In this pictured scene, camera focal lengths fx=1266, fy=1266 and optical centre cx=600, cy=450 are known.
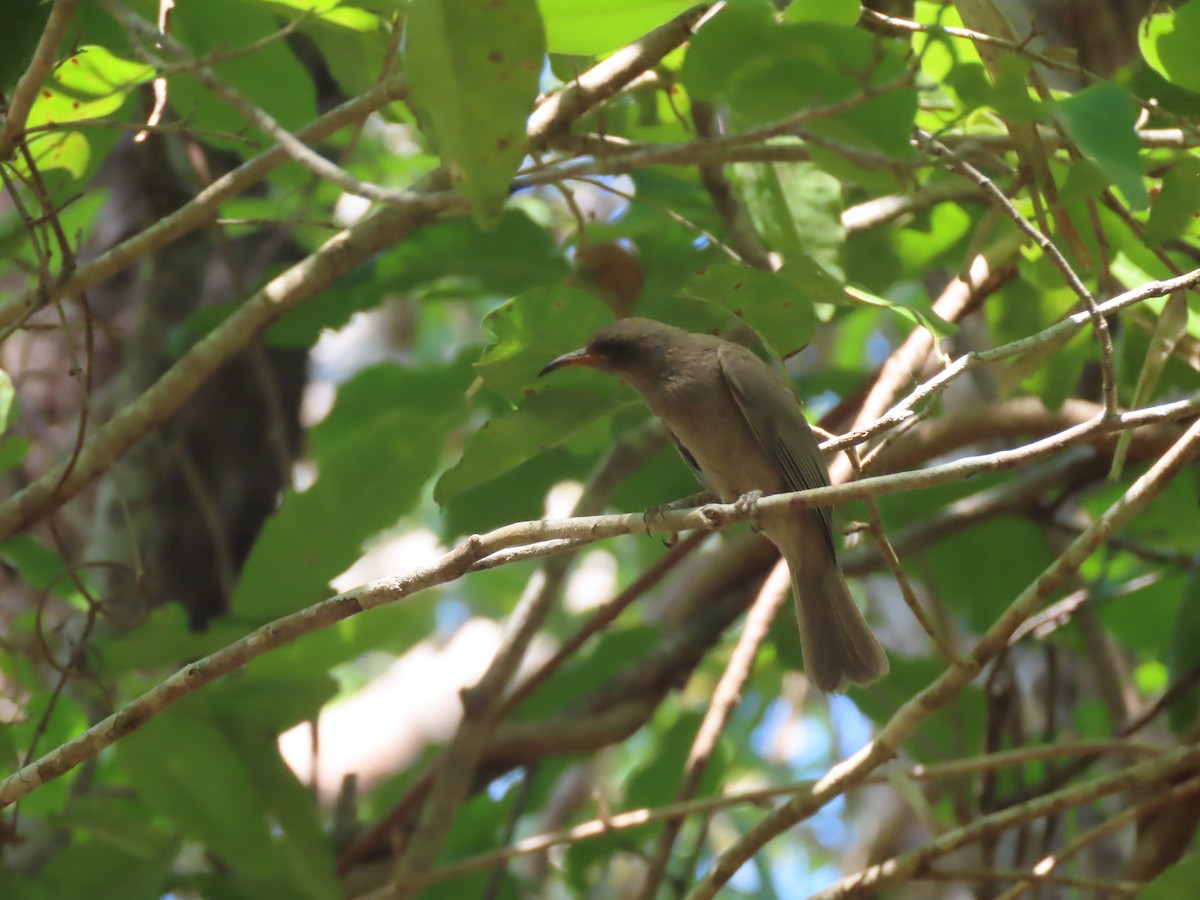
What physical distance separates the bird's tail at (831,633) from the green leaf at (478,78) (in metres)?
1.91

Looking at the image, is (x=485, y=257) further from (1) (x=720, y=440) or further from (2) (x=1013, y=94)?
(2) (x=1013, y=94)

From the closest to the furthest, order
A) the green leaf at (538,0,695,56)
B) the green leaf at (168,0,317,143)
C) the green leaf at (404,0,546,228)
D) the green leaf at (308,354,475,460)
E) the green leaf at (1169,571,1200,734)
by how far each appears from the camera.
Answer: the green leaf at (404,0,546,228), the green leaf at (538,0,695,56), the green leaf at (168,0,317,143), the green leaf at (1169,571,1200,734), the green leaf at (308,354,475,460)

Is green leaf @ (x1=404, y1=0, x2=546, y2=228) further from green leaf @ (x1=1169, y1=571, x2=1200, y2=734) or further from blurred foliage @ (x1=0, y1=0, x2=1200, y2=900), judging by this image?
green leaf @ (x1=1169, y1=571, x2=1200, y2=734)

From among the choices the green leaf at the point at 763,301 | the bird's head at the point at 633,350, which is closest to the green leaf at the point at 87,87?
the bird's head at the point at 633,350

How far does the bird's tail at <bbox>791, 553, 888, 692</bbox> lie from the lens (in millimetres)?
3529

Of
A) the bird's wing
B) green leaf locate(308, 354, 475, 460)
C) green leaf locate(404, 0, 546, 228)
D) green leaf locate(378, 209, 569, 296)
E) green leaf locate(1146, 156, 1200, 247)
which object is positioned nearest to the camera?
green leaf locate(404, 0, 546, 228)

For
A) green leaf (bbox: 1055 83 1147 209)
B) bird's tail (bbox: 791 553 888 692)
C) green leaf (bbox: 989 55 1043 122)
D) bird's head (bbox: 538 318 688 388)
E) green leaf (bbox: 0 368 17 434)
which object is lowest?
bird's tail (bbox: 791 553 888 692)

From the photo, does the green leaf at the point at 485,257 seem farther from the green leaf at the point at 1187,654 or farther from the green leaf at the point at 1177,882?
the green leaf at the point at 1177,882

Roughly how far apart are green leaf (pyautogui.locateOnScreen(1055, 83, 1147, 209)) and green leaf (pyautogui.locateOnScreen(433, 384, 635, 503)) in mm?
1150

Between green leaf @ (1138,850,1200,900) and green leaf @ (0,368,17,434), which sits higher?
green leaf @ (0,368,17,434)

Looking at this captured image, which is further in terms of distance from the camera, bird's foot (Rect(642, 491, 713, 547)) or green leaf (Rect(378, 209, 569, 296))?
green leaf (Rect(378, 209, 569, 296))

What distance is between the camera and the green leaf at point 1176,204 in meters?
2.46

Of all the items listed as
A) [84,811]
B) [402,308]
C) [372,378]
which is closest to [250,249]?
[372,378]

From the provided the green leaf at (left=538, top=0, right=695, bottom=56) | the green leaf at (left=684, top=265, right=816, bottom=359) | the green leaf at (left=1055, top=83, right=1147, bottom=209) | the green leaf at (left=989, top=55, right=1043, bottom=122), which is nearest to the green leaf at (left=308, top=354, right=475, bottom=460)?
the green leaf at (left=684, top=265, right=816, bottom=359)
